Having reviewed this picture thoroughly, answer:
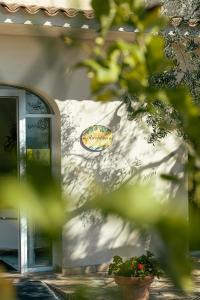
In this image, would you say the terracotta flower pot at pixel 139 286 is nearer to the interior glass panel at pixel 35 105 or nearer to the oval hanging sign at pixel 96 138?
the oval hanging sign at pixel 96 138

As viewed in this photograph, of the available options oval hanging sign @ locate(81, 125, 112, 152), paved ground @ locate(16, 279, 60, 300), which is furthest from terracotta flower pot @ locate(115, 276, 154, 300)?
oval hanging sign @ locate(81, 125, 112, 152)

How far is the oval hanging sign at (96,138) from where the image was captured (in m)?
8.77

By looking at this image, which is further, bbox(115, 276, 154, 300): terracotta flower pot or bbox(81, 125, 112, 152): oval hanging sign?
bbox(81, 125, 112, 152): oval hanging sign

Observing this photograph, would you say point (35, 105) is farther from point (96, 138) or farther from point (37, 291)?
point (37, 291)

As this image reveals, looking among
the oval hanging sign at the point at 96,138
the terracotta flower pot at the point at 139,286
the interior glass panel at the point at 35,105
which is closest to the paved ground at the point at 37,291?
the terracotta flower pot at the point at 139,286

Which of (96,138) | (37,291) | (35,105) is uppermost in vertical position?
(35,105)

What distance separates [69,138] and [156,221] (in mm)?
8070

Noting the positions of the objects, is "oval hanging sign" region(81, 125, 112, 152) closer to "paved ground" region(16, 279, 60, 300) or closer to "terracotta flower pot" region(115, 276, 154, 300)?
"paved ground" region(16, 279, 60, 300)

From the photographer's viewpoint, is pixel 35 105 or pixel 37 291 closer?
pixel 37 291

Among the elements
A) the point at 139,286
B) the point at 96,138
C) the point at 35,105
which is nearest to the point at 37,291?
the point at 139,286

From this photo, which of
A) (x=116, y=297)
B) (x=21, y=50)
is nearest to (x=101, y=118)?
(x=21, y=50)

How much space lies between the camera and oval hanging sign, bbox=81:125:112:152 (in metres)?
8.77

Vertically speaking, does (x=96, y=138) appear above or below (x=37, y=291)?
above

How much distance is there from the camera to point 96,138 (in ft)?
29.1
